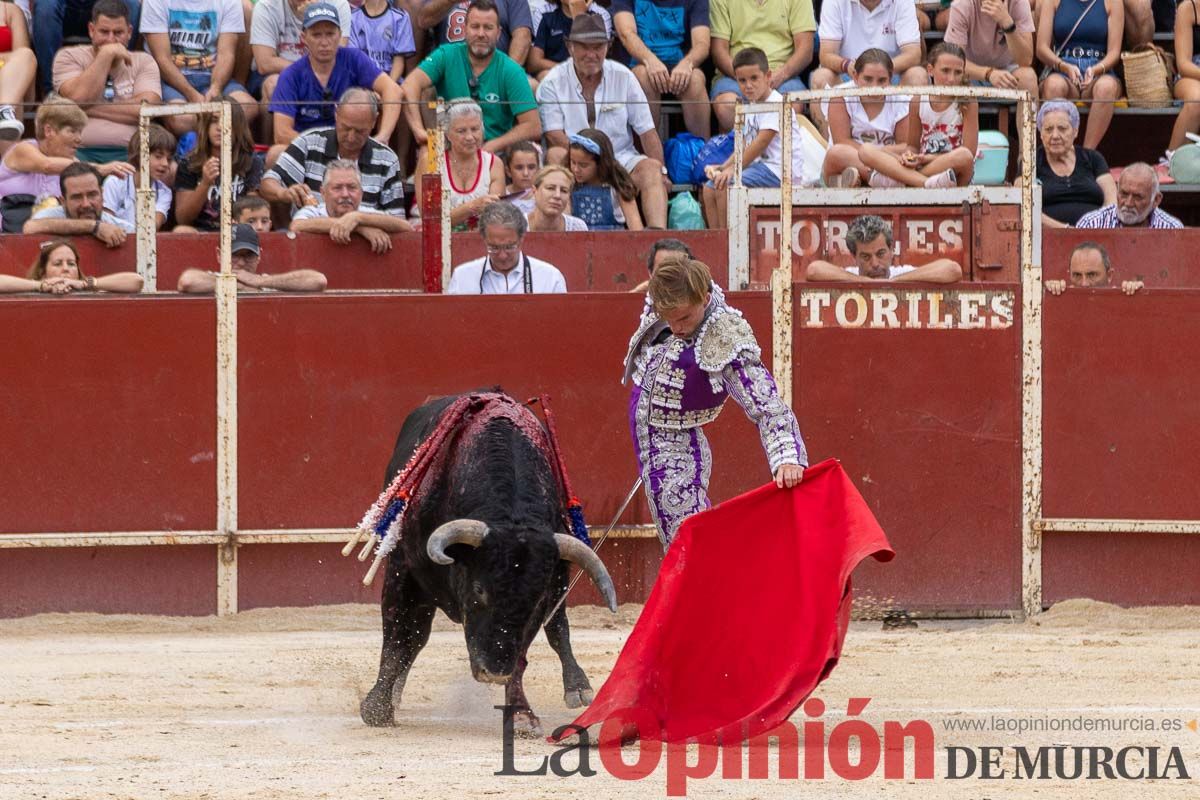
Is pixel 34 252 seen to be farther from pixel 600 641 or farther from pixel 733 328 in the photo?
pixel 733 328

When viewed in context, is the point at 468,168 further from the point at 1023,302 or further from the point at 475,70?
the point at 1023,302

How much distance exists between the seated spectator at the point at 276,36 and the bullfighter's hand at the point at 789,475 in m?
5.17

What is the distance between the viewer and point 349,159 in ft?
29.7

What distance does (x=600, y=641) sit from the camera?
7.77 m

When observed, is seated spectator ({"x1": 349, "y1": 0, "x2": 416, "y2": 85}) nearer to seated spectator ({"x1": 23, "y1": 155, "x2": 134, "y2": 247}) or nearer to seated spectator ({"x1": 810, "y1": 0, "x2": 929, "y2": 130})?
seated spectator ({"x1": 23, "y1": 155, "x2": 134, "y2": 247})

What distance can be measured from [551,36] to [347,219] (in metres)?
2.50

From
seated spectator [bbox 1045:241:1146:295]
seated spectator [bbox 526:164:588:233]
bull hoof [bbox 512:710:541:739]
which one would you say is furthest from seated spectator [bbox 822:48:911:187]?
bull hoof [bbox 512:710:541:739]

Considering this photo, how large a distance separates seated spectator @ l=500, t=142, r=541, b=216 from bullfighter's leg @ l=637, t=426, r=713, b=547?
341 cm

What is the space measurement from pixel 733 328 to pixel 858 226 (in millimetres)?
2578

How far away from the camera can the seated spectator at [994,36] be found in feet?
34.5

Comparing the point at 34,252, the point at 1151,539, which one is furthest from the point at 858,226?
A: the point at 34,252

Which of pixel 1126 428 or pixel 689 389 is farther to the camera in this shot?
pixel 1126 428

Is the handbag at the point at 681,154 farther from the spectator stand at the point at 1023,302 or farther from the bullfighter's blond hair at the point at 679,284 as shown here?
the bullfighter's blond hair at the point at 679,284

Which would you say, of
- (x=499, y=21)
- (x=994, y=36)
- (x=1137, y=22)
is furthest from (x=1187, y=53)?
(x=499, y=21)
